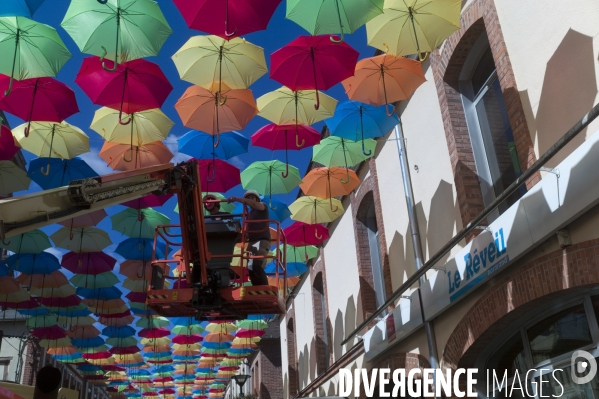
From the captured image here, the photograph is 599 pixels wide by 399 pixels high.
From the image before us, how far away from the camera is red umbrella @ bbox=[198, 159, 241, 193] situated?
41.3ft

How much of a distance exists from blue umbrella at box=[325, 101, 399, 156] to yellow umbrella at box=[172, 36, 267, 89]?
7.16 ft

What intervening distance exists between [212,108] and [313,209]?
16.2ft

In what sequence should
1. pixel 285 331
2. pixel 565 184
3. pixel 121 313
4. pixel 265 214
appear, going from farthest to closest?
1. pixel 285 331
2. pixel 121 313
3. pixel 265 214
4. pixel 565 184

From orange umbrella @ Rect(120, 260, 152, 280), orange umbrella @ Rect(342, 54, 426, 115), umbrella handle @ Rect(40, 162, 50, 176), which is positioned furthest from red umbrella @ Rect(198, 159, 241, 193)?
orange umbrella @ Rect(120, 260, 152, 280)

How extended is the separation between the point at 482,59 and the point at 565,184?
3.94 metres

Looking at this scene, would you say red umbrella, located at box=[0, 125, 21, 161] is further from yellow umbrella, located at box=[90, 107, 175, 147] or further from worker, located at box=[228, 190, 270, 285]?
worker, located at box=[228, 190, 270, 285]

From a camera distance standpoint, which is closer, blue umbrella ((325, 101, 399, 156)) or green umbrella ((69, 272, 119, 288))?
blue umbrella ((325, 101, 399, 156))

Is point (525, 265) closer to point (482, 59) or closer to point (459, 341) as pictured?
point (459, 341)

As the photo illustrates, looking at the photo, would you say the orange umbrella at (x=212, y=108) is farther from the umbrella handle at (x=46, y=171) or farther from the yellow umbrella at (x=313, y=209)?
the yellow umbrella at (x=313, y=209)

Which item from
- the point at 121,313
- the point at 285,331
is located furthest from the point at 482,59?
the point at 285,331

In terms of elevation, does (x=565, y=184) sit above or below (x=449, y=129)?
below

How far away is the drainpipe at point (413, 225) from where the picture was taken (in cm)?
939

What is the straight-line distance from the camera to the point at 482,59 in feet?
30.3

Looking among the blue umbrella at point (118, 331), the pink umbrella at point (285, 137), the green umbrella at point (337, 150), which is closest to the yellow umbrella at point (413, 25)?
the pink umbrella at point (285, 137)
